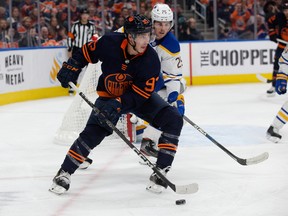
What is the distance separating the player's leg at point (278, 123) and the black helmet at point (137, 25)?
81.2 inches

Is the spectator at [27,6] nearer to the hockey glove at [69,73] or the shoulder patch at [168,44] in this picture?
the shoulder patch at [168,44]

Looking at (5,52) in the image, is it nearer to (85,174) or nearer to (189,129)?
(189,129)

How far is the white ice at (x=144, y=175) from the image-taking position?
3572mm

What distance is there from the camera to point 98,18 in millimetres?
10445

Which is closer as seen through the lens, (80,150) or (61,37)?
(80,150)

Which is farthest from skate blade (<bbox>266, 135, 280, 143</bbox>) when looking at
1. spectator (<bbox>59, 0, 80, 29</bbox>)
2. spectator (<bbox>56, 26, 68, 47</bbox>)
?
spectator (<bbox>59, 0, 80, 29</bbox>)

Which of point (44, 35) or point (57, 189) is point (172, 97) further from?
point (44, 35)

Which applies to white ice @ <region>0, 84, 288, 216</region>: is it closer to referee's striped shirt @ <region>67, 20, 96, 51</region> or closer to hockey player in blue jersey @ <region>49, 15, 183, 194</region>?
hockey player in blue jersey @ <region>49, 15, 183, 194</region>

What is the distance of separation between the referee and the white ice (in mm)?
2419

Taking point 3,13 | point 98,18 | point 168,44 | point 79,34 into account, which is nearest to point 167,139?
point 168,44

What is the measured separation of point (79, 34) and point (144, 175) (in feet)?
17.4

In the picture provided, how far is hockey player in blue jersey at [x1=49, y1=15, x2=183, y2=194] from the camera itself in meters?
3.76

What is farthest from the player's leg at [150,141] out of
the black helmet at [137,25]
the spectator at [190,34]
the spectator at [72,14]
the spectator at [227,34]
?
the spectator at [227,34]

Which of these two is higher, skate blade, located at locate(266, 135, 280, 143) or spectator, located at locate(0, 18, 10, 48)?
spectator, located at locate(0, 18, 10, 48)
